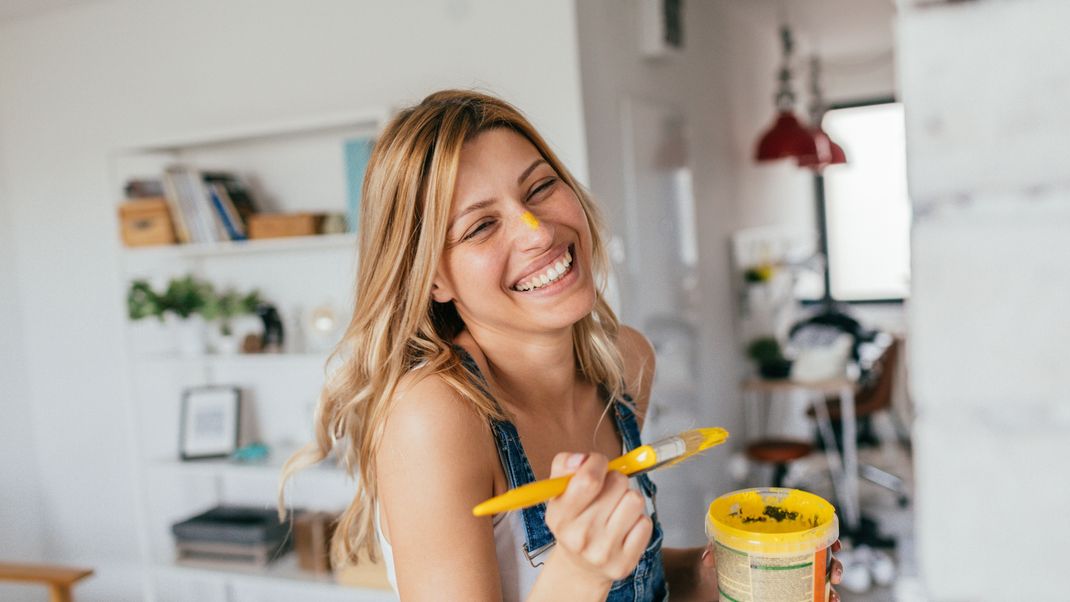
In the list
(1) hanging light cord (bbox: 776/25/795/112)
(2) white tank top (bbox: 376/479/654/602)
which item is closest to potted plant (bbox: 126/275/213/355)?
(2) white tank top (bbox: 376/479/654/602)

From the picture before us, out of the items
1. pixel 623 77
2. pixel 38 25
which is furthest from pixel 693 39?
pixel 38 25

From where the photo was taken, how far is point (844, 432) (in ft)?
14.9

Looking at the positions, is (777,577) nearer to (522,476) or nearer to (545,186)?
(522,476)

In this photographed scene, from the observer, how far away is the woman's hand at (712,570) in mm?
823

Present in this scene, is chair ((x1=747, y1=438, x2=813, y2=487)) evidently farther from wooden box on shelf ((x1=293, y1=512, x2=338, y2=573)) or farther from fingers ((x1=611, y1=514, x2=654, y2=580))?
fingers ((x1=611, y1=514, x2=654, y2=580))

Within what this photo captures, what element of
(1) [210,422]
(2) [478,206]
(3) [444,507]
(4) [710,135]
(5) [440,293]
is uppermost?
(4) [710,135]

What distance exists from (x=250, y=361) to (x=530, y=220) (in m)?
2.60

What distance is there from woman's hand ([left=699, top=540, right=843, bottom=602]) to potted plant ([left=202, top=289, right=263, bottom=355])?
2.53 m

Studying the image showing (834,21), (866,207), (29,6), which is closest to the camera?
(29,6)

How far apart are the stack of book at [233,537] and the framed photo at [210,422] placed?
0.84 feet

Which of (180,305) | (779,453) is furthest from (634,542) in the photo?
(779,453)

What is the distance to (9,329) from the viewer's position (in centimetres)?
390

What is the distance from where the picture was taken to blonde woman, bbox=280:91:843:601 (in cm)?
91

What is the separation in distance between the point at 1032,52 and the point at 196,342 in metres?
3.37
